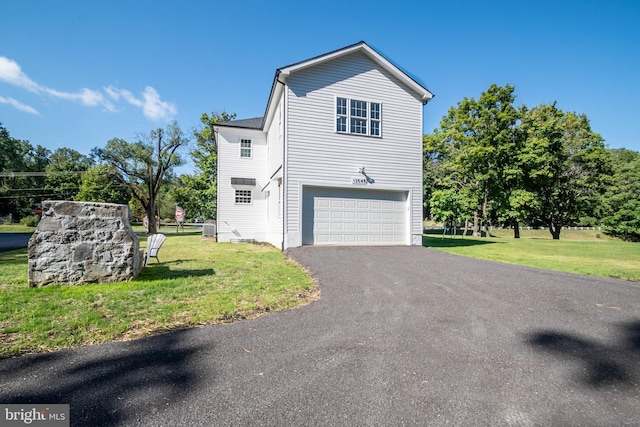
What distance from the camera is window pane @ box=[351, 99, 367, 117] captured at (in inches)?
480

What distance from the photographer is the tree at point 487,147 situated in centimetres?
2527

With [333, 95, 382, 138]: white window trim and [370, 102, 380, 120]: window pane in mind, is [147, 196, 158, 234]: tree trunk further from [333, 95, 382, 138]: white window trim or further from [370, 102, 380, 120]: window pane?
[370, 102, 380, 120]: window pane

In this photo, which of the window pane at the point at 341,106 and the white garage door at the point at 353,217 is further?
the window pane at the point at 341,106

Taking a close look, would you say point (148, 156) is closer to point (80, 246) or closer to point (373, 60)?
point (373, 60)

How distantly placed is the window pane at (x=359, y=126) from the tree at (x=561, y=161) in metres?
19.8

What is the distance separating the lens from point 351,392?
7.64 feet

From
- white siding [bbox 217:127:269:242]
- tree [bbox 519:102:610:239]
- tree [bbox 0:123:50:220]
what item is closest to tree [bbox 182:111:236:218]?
white siding [bbox 217:127:269:242]

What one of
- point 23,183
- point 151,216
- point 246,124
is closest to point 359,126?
point 246,124

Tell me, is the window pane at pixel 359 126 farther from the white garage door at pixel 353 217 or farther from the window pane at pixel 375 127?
the white garage door at pixel 353 217

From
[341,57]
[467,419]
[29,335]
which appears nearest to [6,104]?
[341,57]

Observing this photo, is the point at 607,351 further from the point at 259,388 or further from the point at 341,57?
the point at 341,57

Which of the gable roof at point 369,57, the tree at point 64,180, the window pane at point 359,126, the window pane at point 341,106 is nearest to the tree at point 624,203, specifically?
the gable roof at point 369,57

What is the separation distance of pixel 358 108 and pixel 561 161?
2582 cm

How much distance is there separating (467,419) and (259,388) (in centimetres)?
158
